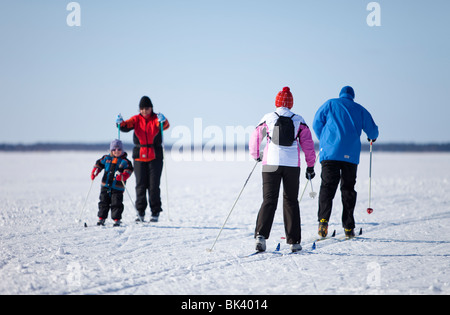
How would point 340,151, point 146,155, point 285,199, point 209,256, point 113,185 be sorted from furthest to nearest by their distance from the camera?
point 146,155 < point 113,185 < point 340,151 < point 285,199 < point 209,256

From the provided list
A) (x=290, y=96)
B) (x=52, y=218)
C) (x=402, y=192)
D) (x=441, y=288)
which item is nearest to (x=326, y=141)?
(x=290, y=96)

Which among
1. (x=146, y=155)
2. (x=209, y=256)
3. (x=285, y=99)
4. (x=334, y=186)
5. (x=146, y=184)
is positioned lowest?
(x=209, y=256)

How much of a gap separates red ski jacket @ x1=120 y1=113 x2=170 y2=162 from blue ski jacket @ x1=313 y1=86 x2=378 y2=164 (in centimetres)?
304

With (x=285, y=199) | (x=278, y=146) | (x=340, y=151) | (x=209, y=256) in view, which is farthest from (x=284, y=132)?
(x=209, y=256)

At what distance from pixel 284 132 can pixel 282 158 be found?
0.31m

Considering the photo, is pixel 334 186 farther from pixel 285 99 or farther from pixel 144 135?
pixel 144 135

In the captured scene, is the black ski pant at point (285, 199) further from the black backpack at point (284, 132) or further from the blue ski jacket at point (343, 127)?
the blue ski jacket at point (343, 127)

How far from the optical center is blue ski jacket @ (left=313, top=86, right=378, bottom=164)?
228 inches

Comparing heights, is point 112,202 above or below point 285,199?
below

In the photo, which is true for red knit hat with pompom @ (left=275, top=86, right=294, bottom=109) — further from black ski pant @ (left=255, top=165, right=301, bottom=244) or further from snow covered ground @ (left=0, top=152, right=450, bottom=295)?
snow covered ground @ (left=0, top=152, right=450, bottom=295)

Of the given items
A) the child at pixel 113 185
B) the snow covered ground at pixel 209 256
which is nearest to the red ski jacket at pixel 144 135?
the child at pixel 113 185

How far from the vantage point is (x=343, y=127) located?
19.1 ft

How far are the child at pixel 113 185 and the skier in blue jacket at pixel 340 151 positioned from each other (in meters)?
3.27
